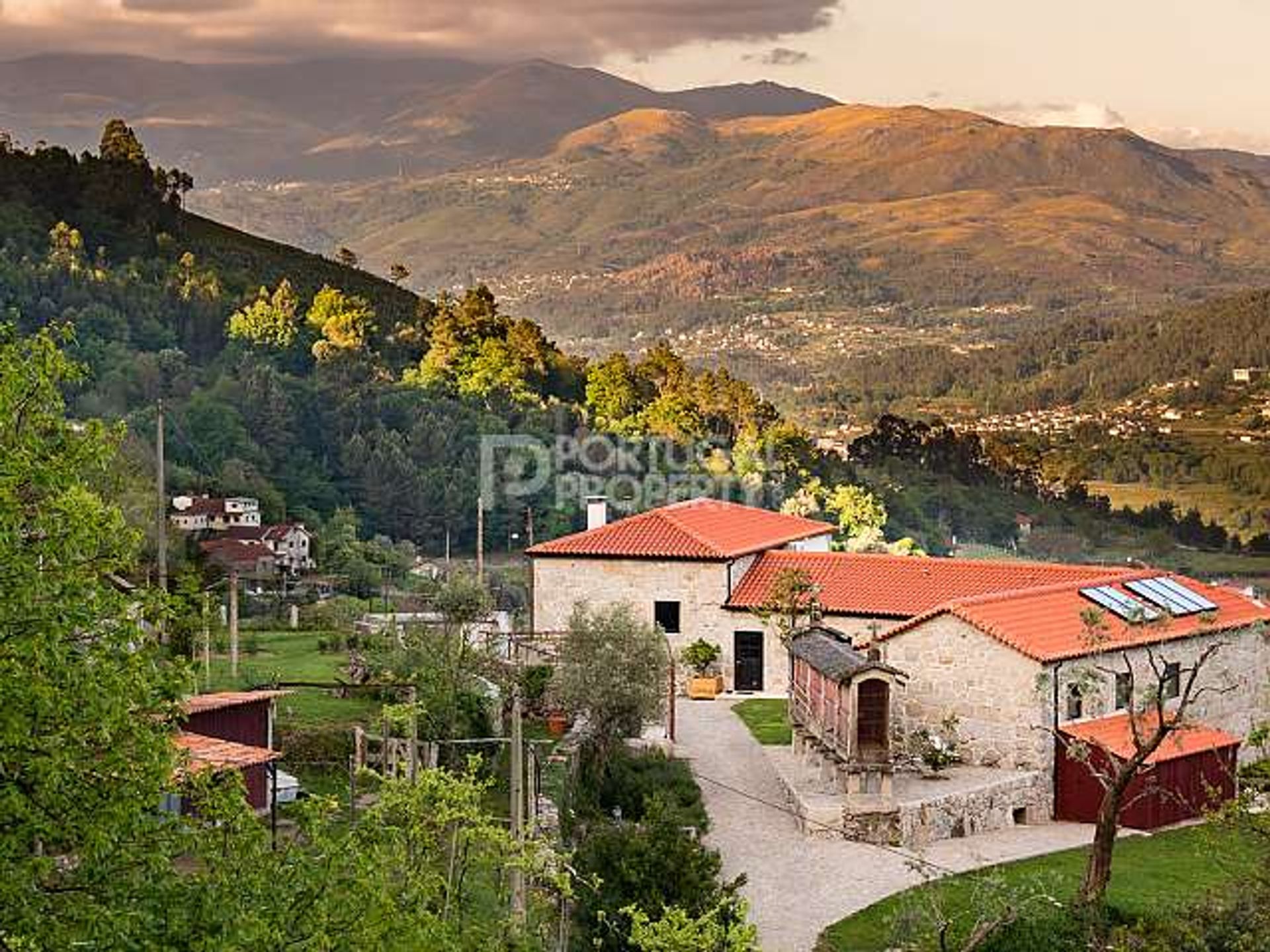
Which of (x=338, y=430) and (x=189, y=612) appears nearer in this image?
(x=189, y=612)

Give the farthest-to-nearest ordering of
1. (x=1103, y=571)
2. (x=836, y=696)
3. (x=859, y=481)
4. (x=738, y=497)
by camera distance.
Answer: (x=859, y=481) < (x=738, y=497) < (x=1103, y=571) < (x=836, y=696)

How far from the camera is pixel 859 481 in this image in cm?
8106

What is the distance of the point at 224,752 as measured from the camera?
19.1 metres

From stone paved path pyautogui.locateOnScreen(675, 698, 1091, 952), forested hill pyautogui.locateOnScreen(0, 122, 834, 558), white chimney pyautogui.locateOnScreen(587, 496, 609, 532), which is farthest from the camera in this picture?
forested hill pyautogui.locateOnScreen(0, 122, 834, 558)

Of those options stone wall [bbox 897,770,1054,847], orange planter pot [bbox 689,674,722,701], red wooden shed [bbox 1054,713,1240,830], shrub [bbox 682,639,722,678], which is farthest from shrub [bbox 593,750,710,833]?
shrub [bbox 682,639,722,678]

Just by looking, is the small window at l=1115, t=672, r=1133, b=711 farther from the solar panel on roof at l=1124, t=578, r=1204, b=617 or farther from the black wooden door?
the black wooden door

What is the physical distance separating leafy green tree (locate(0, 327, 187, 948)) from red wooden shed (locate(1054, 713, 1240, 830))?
1649 cm

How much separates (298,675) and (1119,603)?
13.2m

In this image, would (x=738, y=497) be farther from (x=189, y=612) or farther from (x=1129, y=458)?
(x=189, y=612)

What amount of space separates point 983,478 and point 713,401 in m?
18.0

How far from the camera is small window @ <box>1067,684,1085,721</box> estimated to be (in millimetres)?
26234

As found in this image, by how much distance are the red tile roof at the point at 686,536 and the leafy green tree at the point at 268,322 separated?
43452 mm

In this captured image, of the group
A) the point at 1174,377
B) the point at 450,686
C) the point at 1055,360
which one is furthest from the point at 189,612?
the point at 1055,360

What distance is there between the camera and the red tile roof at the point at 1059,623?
26.2 m
